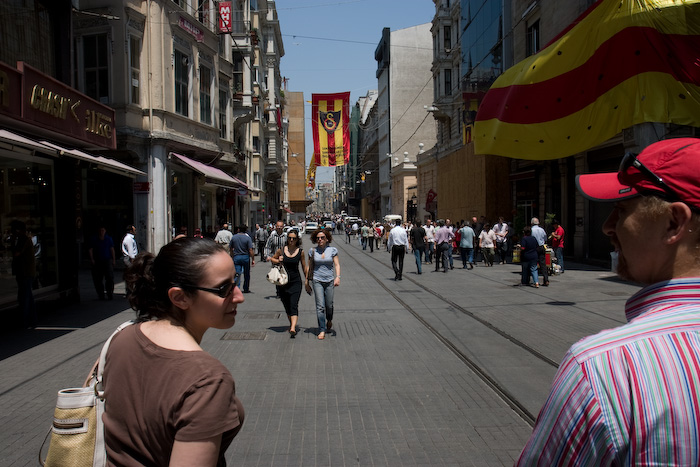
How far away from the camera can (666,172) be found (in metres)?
1.35

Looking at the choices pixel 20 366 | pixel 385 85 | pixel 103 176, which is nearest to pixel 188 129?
pixel 103 176

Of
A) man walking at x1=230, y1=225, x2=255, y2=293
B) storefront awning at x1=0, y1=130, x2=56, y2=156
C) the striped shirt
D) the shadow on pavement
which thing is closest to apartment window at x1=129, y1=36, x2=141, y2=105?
man walking at x1=230, y1=225, x2=255, y2=293

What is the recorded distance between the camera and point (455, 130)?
39656 millimetres

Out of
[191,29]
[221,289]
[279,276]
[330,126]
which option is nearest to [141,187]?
[191,29]

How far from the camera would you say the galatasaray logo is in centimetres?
4016

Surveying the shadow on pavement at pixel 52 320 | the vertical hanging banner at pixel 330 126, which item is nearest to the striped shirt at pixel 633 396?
the shadow on pavement at pixel 52 320

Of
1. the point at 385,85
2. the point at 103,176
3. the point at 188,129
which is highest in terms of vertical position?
the point at 385,85

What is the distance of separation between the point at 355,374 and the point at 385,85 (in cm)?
6964

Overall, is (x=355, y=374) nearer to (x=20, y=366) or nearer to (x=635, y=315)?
(x=20, y=366)

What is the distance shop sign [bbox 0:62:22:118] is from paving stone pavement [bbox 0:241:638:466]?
3776mm

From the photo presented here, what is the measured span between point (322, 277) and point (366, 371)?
257 centimetres

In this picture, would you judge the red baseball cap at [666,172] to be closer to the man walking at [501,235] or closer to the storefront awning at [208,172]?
the storefront awning at [208,172]

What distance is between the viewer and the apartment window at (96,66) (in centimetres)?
1873

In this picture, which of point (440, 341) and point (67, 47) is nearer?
point (440, 341)
